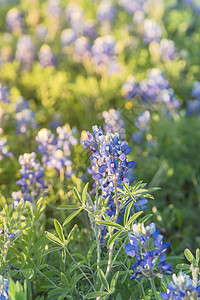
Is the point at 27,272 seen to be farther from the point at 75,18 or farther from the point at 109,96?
the point at 75,18

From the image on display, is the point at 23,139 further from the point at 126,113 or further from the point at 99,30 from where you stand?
the point at 99,30

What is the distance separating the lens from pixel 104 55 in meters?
4.38

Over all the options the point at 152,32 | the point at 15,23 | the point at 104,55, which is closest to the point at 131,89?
the point at 104,55

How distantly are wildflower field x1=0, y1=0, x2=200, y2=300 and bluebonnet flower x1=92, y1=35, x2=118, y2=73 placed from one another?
0.02 m

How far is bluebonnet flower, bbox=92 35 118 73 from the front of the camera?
436cm

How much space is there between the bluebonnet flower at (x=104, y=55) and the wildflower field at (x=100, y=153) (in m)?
0.02

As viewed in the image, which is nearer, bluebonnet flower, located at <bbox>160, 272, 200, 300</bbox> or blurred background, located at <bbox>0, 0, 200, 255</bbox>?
bluebonnet flower, located at <bbox>160, 272, 200, 300</bbox>

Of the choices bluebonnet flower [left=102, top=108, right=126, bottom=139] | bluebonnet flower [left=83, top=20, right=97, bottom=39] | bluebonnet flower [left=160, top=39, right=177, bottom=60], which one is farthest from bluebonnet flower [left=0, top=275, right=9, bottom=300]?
bluebonnet flower [left=83, top=20, right=97, bottom=39]

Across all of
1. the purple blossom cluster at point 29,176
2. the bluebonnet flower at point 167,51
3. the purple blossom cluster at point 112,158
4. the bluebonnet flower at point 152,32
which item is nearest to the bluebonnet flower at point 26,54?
the bluebonnet flower at point 152,32

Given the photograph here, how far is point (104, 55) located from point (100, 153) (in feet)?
10.1

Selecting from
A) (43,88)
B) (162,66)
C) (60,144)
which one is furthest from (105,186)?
(162,66)

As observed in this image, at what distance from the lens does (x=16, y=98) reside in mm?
3889

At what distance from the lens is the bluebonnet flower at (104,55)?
4363mm

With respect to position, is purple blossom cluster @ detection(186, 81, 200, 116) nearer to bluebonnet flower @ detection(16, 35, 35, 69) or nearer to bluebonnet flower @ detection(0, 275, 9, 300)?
bluebonnet flower @ detection(16, 35, 35, 69)
